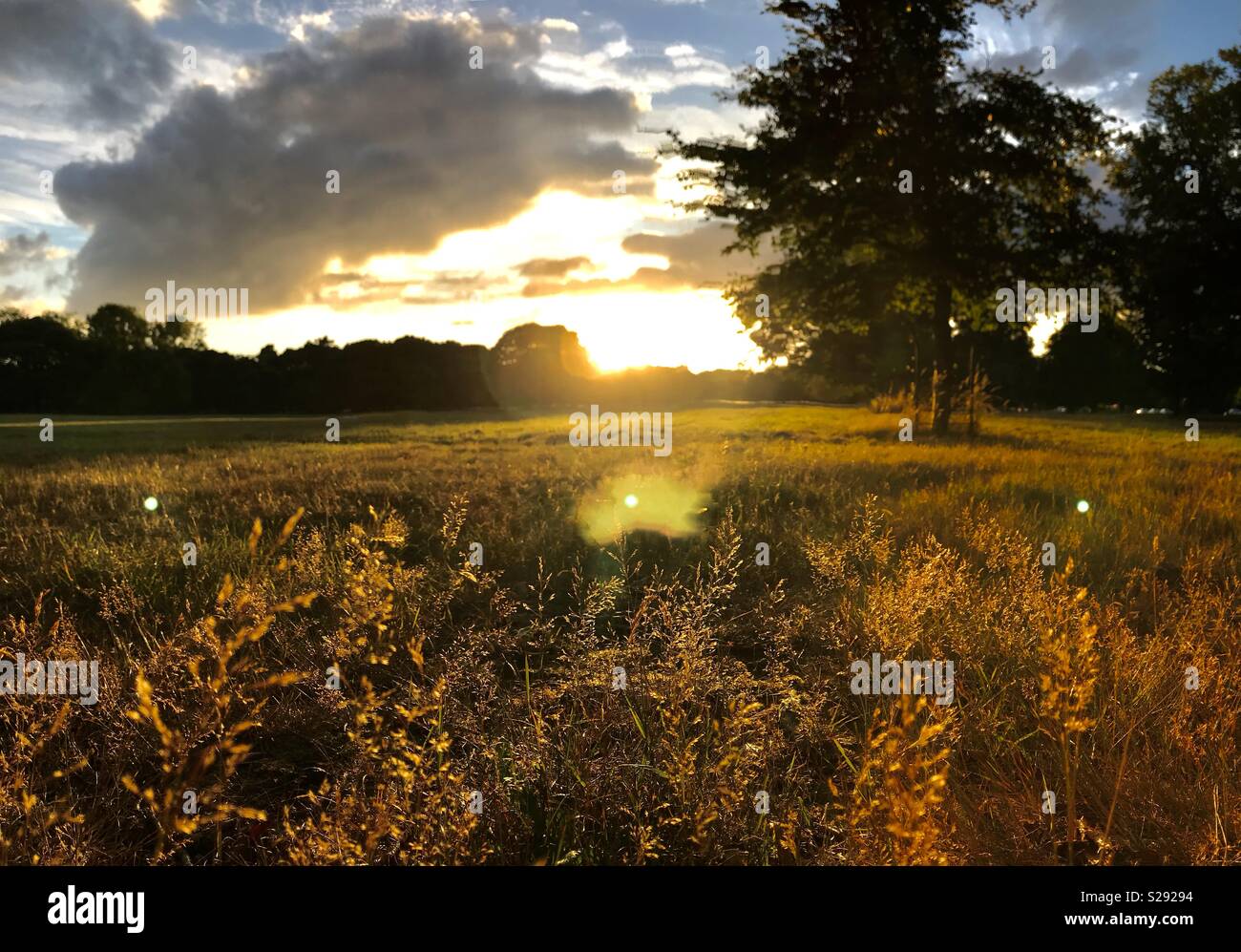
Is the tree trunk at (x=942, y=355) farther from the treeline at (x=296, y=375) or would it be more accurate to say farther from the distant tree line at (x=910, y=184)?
the treeline at (x=296, y=375)

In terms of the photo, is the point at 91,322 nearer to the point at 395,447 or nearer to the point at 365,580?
the point at 395,447

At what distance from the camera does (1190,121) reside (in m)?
31.8

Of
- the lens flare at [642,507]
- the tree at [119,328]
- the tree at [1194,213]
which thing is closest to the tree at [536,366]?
the tree at [119,328]

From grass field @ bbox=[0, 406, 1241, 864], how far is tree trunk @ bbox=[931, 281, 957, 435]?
10.9 metres

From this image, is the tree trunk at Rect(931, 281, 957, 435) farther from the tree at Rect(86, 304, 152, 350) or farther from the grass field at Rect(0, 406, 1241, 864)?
the tree at Rect(86, 304, 152, 350)

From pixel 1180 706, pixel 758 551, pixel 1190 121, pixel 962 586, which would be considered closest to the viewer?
pixel 1180 706

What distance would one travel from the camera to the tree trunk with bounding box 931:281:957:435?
17077 mm

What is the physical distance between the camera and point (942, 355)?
17.5 metres

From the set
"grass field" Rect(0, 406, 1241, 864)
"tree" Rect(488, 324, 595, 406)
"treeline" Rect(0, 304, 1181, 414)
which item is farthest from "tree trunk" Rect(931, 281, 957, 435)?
"tree" Rect(488, 324, 595, 406)

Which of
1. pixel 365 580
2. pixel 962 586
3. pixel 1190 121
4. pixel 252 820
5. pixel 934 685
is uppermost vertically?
pixel 1190 121

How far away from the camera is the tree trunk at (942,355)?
56.0ft

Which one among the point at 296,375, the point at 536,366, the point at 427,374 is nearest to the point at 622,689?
the point at 427,374
